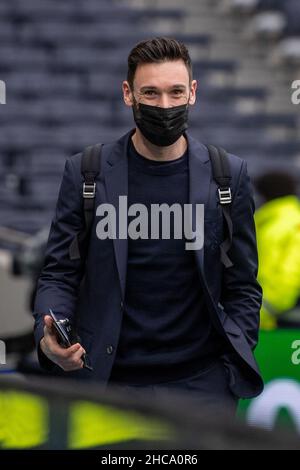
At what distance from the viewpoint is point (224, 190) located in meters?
3.05

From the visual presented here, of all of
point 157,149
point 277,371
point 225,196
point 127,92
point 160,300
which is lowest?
point 277,371

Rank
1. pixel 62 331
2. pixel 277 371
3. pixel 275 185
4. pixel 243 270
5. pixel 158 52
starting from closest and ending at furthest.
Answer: pixel 62 331 < pixel 158 52 < pixel 243 270 < pixel 277 371 < pixel 275 185

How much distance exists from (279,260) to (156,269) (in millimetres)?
2441

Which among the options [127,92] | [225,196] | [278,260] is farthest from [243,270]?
[278,260]

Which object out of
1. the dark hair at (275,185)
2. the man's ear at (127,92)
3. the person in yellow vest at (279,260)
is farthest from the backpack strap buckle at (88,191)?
the dark hair at (275,185)

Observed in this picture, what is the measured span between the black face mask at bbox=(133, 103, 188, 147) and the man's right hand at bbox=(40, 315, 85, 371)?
0.55 metres

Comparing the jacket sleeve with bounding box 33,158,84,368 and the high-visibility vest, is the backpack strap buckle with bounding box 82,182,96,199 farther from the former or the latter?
the high-visibility vest

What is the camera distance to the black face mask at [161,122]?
9.93 ft

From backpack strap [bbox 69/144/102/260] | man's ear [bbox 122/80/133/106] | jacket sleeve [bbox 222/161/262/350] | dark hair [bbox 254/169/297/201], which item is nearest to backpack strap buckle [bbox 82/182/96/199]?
backpack strap [bbox 69/144/102/260]

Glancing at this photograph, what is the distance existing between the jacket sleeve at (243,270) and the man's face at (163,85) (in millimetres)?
247

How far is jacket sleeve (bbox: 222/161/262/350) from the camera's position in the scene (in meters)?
3.08

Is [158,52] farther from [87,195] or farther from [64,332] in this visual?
[64,332]

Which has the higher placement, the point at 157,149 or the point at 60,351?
the point at 157,149

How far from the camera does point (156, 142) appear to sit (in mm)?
3059
